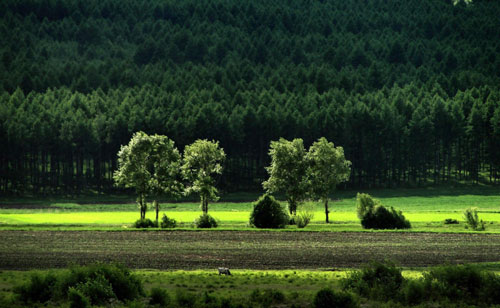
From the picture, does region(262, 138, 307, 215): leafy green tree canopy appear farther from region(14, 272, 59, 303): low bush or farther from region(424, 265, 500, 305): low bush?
region(14, 272, 59, 303): low bush

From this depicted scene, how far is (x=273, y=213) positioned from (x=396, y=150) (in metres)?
101

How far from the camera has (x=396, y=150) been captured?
618 feet

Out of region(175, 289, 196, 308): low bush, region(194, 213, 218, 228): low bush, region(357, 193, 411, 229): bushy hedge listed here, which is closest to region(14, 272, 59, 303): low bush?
region(175, 289, 196, 308): low bush

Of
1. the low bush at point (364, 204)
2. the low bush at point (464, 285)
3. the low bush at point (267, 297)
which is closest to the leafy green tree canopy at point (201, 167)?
the low bush at point (364, 204)

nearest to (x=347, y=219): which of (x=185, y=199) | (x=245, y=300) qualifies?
(x=185, y=199)

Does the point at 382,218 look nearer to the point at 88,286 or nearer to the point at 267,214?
the point at 267,214

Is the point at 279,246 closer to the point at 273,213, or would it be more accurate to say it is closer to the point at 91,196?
the point at 273,213

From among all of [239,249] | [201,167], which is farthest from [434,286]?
[201,167]

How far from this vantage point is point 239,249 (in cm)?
6712

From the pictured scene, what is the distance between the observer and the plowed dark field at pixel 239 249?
189 feet

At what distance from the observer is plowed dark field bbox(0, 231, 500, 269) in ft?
189

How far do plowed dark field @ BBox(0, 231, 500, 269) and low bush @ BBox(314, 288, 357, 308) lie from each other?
12.0 meters

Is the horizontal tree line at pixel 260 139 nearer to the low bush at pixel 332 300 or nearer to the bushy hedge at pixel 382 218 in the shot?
the bushy hedge at pixel 382 218

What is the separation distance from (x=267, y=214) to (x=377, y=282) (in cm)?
5086
